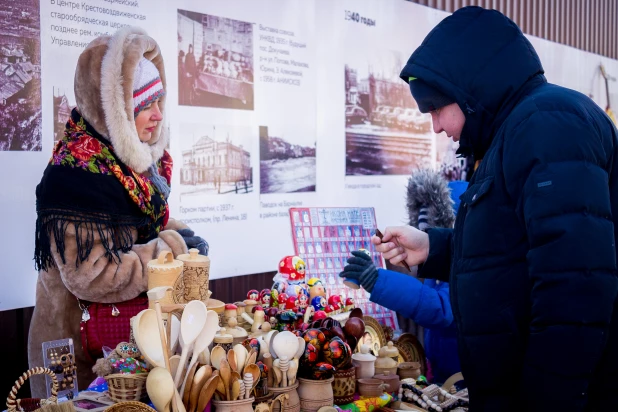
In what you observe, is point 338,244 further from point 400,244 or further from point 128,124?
point 128,124

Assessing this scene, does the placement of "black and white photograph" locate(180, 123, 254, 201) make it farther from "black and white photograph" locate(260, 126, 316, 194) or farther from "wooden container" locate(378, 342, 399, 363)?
"wooden container" locate(378, 342, 399, 363)

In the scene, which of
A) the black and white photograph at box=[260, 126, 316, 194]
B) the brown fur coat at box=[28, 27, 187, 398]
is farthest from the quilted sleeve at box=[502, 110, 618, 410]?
the black and white photograph at box=[260, 126, 316, 194]

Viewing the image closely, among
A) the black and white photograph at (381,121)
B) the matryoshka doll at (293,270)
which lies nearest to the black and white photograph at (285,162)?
the black and white photograph at (381,121)

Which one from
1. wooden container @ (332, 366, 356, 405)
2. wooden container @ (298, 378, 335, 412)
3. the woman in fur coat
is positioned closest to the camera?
wooden container @ (298, 378, 335, 412)

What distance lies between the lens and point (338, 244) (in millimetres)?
2730

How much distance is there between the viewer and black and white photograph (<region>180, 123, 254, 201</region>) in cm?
287

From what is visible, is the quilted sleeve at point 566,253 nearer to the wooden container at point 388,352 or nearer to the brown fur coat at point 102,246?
the wooden container at point 388,352

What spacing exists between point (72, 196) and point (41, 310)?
0.44 meters

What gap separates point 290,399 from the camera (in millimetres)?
1534

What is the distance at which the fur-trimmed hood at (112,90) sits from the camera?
201 cm

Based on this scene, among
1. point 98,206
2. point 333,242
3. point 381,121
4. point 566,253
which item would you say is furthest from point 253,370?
point 381,121

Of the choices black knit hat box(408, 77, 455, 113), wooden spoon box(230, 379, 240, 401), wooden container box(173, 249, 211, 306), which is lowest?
wooden spoon box(230, 379, 240, 401)

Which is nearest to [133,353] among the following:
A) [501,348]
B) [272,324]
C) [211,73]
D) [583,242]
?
[272,324]

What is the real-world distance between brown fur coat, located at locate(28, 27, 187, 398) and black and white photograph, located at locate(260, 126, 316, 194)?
46.3 inches
